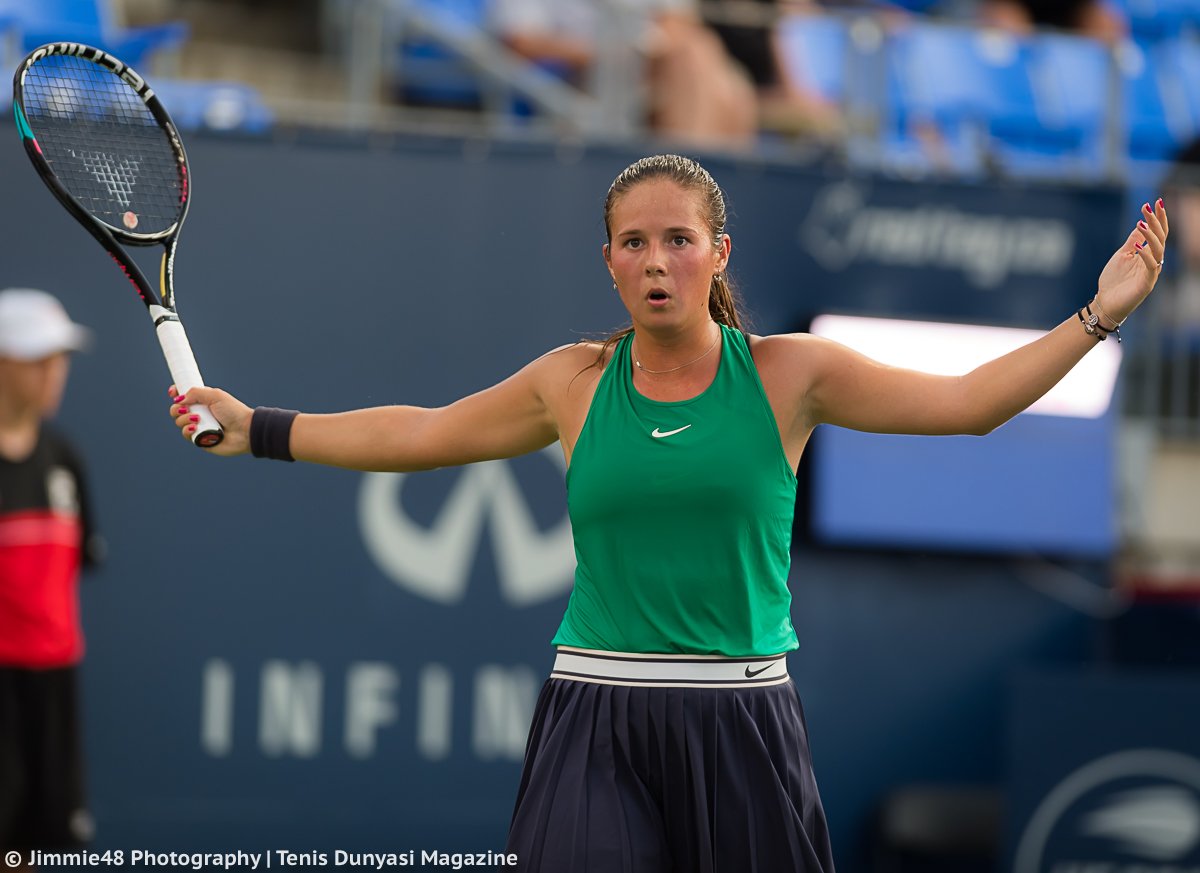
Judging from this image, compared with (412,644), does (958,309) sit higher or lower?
higher

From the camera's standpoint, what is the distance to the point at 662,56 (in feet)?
27.0

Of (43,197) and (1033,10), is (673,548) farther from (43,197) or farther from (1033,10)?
(1033,10)

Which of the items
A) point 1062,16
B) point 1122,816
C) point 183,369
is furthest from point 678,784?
point 1062,16

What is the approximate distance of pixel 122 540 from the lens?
6.63 m

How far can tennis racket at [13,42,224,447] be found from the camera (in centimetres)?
402

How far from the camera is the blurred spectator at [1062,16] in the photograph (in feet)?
35.8

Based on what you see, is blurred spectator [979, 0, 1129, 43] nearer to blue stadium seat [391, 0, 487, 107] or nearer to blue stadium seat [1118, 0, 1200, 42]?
blue stadium seat [1118, 0, 1200, 42]

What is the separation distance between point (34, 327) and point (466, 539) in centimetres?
180

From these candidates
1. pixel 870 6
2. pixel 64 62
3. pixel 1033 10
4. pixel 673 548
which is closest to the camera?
pixel 673 548

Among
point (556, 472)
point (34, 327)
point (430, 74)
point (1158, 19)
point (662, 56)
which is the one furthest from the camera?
point (1158, 19)

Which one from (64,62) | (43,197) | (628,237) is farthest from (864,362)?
(43,197)

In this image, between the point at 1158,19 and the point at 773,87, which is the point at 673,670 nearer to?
the point at 773,87

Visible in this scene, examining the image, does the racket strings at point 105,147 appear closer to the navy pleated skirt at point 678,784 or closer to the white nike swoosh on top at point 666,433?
the white nike swoosh on top at point 666,433

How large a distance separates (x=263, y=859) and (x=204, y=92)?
10.6 feet
